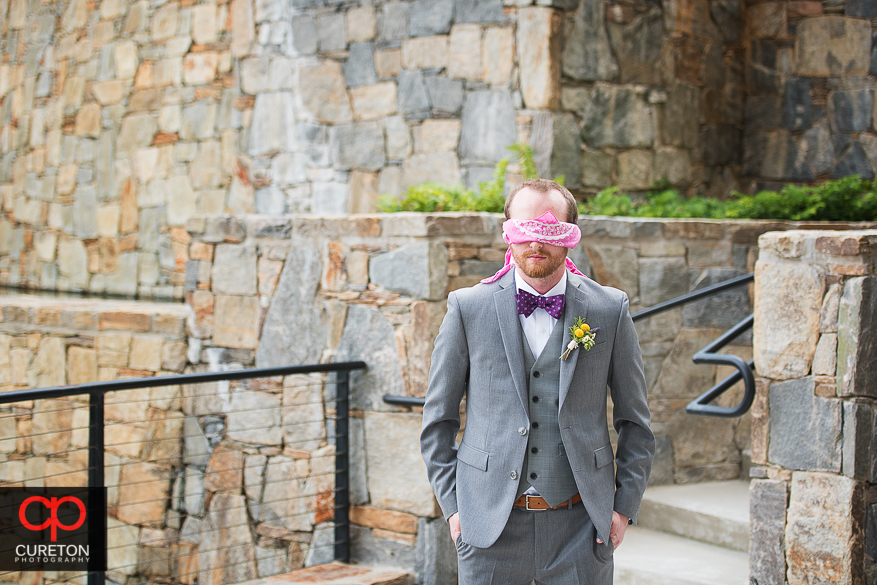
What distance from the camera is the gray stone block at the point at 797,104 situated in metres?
6.25

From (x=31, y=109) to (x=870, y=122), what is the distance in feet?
27.0

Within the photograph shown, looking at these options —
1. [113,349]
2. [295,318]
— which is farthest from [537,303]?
[113,349]

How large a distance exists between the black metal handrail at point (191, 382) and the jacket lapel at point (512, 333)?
167 centimetres

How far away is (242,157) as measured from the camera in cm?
645

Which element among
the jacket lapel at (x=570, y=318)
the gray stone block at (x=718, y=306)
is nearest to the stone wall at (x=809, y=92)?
the gray stone block at (x=718, y=306)

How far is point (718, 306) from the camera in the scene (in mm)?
4605

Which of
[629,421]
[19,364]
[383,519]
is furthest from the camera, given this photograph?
[19,364]

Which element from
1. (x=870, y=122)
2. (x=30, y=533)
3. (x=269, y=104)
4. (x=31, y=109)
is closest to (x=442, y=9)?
(x=269, y=104)

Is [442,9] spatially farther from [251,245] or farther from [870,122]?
[870,122]

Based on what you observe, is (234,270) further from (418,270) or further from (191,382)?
(418,270)

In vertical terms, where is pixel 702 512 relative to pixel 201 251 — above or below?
below

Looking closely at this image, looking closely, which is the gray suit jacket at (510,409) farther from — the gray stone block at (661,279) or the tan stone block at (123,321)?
the tan stone block at (123,321)

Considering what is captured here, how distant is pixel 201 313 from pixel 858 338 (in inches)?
131

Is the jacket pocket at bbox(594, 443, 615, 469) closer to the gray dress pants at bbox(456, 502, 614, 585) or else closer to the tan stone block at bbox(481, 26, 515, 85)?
the gray dress pants at bbox(456, 502, 614, 585)
